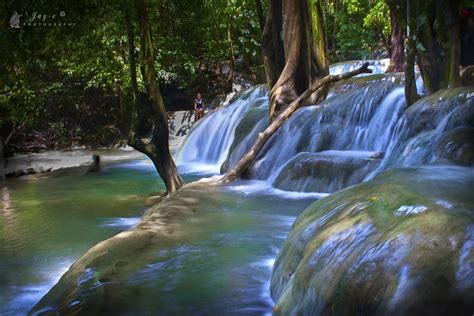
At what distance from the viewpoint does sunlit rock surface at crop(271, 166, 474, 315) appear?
2.69 metres

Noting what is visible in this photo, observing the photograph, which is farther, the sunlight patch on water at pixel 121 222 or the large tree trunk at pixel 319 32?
the large tree trunk at pixel 319 32

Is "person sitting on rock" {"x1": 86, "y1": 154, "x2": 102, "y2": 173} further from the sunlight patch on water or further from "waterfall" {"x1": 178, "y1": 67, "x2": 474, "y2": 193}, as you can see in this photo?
the sunlight patch on water

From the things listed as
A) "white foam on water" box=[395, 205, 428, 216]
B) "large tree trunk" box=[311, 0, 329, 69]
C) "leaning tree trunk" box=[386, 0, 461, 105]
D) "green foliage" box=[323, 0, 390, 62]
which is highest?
"green foliage" box=[323, 0, 390, 62]

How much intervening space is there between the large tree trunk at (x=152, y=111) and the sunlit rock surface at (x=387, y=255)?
5635 millimetres

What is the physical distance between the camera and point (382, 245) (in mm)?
3105

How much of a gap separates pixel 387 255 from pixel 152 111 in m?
7.08

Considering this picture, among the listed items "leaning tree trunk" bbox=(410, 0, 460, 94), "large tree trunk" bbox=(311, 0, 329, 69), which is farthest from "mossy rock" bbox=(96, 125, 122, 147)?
"leaning tree trunk" bbox=(410, 0, 460, 94)

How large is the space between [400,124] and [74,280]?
5810mm

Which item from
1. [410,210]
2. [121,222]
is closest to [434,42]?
[121,222]

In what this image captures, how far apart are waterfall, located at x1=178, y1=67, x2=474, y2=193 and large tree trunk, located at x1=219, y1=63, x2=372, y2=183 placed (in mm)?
137

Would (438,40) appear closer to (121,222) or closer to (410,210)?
(121,222)

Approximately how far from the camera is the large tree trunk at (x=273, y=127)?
1089cm

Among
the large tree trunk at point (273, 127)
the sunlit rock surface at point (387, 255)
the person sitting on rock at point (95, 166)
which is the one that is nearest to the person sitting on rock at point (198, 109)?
the person sitting on rock at point (95, 166)

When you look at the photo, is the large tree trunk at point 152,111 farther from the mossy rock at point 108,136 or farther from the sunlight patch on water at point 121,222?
the mossy rock at point 108,136
